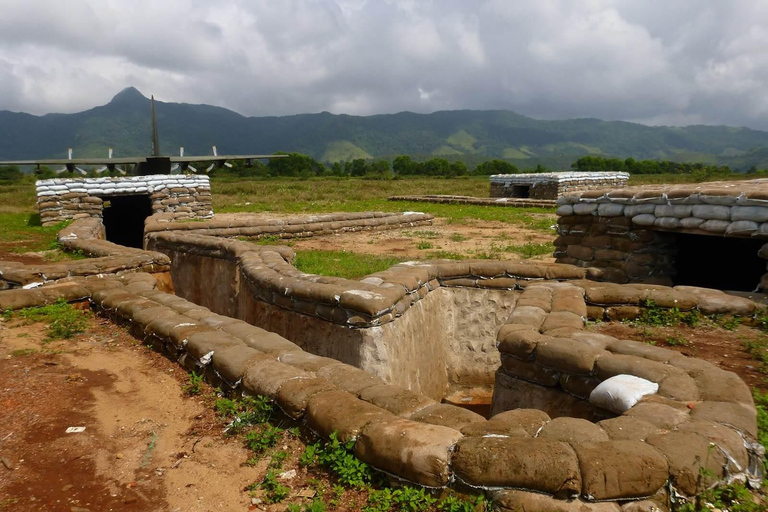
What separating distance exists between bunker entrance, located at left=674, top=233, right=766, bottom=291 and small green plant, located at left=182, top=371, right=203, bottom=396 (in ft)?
23.4

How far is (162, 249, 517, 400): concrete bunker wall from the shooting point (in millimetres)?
5289

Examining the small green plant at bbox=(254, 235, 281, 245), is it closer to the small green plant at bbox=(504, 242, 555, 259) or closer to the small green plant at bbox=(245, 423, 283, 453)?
the small green plant at bbox=(504, 242, 555, 259)

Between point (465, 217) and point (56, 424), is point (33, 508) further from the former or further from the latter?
point (465, 217)

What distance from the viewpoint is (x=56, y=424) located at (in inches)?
127

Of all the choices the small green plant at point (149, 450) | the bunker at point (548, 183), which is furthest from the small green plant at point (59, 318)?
the bunker at point (548, 183)

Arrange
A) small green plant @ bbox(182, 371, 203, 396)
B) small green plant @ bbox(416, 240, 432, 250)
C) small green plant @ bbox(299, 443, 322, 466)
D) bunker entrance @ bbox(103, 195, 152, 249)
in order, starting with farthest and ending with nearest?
1. bunker entrance @ bbox(103, 195, 152, 249)
2. small green plant @ bbox(416, 240, 432, 250)
3. small green plant @ bbox(182, 371, 203, 396)
4. small green plant @ bbox(299, 443, 322, 466)

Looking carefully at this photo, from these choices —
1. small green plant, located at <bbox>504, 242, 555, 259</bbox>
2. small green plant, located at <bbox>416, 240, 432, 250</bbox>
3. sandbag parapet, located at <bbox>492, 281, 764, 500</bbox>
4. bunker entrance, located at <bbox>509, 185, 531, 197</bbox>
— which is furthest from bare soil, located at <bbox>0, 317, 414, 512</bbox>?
bunker entrance, located at <bbox>509, 185, 531, 197</bbox>

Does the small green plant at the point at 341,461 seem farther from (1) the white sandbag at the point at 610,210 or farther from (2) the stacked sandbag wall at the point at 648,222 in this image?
(1) the white sandbag at the point at 610,210

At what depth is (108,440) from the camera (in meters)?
3.05

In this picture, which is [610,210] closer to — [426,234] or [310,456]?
[310,456]

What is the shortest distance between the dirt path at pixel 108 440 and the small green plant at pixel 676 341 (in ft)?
13.6

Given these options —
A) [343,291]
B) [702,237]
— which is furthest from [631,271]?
[343,291]

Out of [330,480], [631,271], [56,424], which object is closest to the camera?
[330,480]

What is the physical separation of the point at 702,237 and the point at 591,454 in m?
7.03
